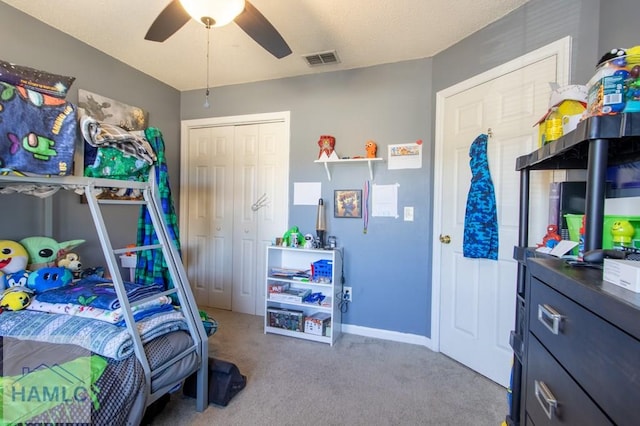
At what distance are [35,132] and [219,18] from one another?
1.01m

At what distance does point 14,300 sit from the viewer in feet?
5.18

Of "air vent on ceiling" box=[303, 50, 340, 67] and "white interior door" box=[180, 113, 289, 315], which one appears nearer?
"air vent on ceiling" box=[303, 50, 340, 67]

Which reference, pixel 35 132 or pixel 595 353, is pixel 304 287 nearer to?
pixel 35 132

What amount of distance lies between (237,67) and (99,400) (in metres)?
2.78

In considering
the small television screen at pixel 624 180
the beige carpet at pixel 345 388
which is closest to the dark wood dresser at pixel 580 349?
the small television screen at pixel 624 180

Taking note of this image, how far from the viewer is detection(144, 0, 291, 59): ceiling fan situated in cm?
146

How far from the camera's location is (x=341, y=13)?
204cm

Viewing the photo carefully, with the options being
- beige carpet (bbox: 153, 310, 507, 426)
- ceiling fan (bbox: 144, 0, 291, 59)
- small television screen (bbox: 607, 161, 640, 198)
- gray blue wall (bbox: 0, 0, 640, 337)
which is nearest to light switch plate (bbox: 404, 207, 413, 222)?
gray blue wall (bbox: 0, 0, 640, 337)

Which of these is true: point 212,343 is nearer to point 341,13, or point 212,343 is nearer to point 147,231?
point 147,231

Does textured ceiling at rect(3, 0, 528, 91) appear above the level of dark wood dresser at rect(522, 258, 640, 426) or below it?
above

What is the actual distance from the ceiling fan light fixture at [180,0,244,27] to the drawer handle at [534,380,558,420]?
6.30 feet

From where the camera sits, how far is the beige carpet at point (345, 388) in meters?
1.72

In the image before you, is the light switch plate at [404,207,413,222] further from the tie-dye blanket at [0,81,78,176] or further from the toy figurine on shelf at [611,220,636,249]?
the tie-dye blanket at [0,81,78,176]

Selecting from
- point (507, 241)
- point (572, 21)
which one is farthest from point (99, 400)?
point (572, 21)
